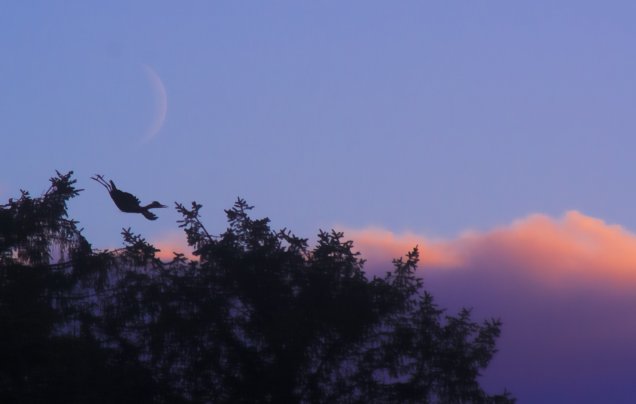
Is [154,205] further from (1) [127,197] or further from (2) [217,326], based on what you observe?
(2) [217,326]

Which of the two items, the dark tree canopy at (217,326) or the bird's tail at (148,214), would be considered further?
the bird's tail at (148,214)

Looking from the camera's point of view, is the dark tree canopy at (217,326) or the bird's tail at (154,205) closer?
the dark tree canopy at (217,326)

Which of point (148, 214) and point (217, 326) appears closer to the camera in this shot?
point (217, 326)

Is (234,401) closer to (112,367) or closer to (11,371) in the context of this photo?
(112,367)

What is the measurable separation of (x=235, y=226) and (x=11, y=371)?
668 cm

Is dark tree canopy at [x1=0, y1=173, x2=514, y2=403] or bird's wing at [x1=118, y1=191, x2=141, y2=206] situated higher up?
bird's wing at [x1=118, y1=191, x2=141, y2=206]

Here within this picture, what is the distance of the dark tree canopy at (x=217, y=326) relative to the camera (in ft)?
82.0

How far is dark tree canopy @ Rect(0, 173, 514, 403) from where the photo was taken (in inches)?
984

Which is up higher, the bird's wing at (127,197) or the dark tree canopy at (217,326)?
the bird's wing at (127,197)

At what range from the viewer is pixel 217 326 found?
2619cm

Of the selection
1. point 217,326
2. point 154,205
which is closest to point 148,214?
point 154,205

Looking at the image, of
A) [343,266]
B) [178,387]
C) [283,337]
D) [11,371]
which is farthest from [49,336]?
[343,266]

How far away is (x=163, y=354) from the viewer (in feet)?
85.9

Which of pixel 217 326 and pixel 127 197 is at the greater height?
pixel 127 197
